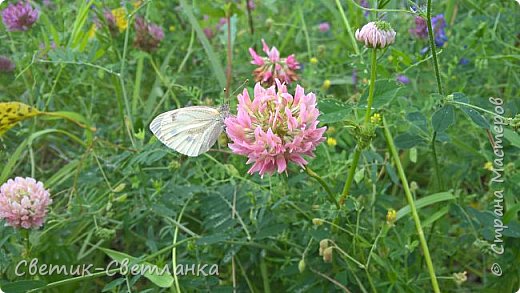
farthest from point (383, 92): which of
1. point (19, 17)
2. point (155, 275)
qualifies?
point (19, 17)

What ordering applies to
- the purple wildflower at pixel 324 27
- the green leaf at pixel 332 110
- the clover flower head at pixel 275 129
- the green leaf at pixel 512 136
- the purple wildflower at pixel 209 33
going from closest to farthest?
the clover flower head at pixel 275 129 < the green leaf at pixel 332 110 < the green leaf at pixel 512 136 < the purple wildflower at pixel 209 33 < the purple wildflower at pixel 324 27

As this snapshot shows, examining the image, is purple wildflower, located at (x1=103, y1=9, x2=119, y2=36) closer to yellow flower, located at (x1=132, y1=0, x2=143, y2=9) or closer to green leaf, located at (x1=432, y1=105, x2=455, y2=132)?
yellow flower, located at (x1=132, y1=0, x2=143, y2=9)

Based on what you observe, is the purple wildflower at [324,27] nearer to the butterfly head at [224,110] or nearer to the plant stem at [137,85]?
the plant stem at [137,85]

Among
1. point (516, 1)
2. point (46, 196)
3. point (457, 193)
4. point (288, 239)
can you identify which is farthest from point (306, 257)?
point (516, 1)

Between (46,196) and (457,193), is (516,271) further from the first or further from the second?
(46,196)

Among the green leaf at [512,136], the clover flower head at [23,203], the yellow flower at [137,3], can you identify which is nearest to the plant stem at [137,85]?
the yellow flower at [137,3]

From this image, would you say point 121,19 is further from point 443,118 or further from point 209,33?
point 443,118
